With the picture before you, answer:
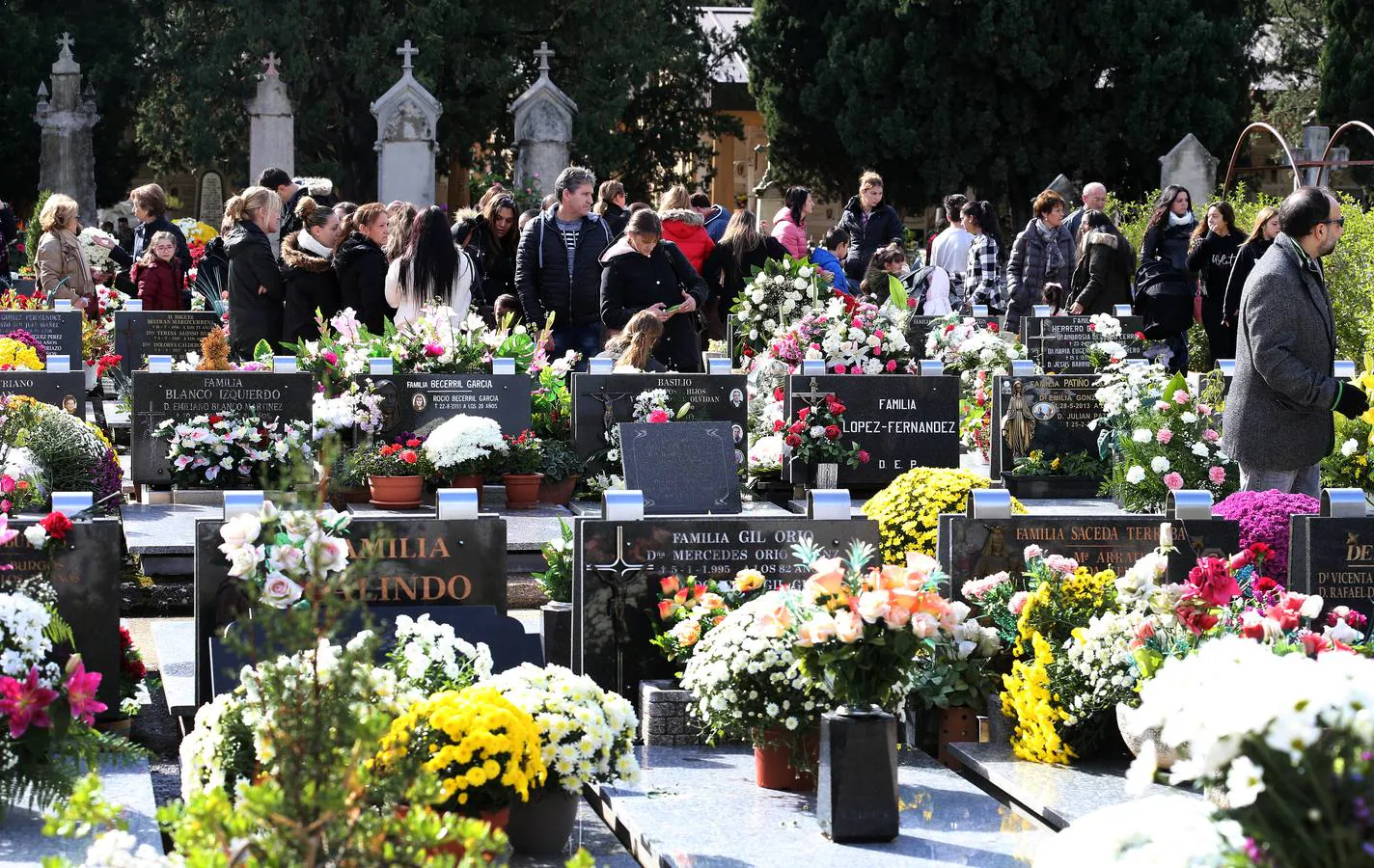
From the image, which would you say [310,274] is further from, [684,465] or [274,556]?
[274,556]

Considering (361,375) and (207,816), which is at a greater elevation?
(361,375)

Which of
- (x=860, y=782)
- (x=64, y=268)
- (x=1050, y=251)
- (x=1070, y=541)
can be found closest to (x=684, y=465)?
(x=1070, y=541)

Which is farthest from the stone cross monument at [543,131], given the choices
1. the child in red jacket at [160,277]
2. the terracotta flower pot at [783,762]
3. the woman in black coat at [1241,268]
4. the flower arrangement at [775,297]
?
the terracotta flower pot at [783,762]

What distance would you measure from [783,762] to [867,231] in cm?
1074

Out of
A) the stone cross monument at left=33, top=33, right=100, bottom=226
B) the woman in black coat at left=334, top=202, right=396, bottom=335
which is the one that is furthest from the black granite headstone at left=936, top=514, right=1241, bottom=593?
the stone cross monument at left=33, top=33, right=100, bottom=226

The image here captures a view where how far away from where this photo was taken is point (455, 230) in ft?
44.8

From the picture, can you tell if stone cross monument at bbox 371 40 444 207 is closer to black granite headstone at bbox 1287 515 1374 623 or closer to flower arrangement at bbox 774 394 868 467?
flower arrangement at bbox 774 394 868 467

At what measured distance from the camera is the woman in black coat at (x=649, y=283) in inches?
459

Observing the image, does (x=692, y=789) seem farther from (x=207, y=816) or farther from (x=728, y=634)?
(x=207, y=816)

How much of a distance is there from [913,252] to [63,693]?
24304 mm

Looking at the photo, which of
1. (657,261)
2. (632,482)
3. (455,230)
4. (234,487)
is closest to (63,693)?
(632,482)

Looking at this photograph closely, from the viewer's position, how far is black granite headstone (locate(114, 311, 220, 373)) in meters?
14.2

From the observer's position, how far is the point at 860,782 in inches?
205

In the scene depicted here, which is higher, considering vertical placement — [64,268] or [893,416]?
[64,268]
